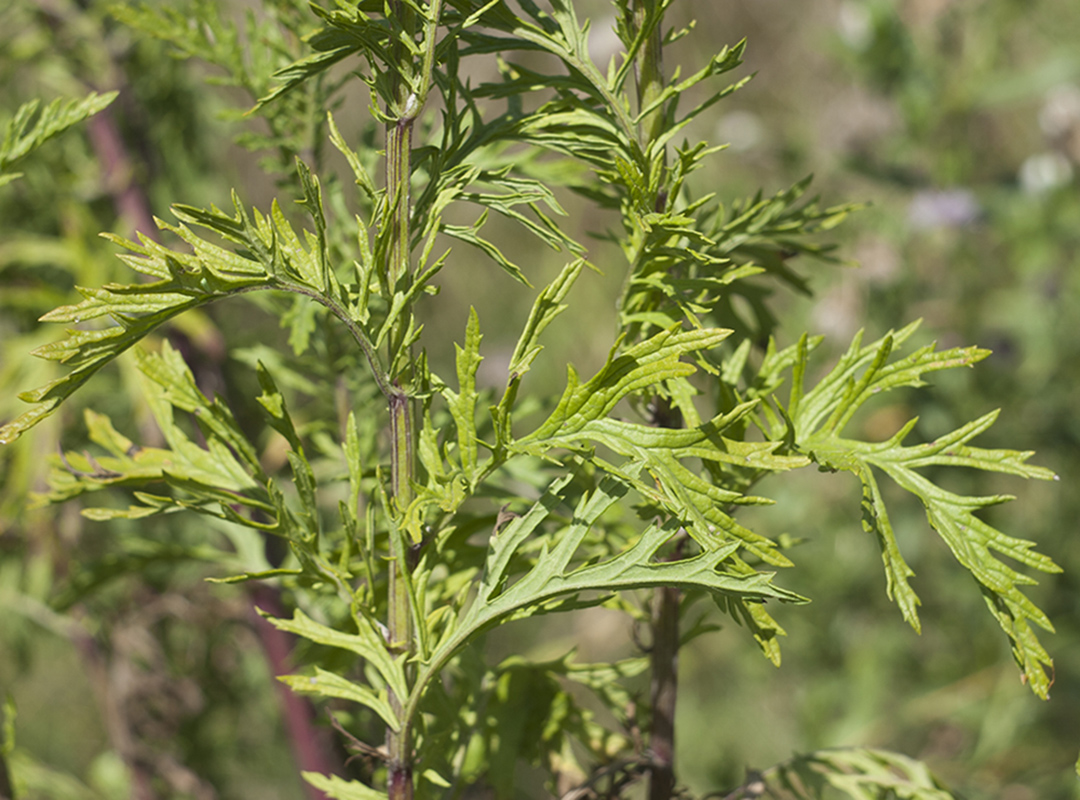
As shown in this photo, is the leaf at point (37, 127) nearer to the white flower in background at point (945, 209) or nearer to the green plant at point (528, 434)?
the green plant at point (528, 434)

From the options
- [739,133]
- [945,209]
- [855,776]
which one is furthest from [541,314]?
[739,133]

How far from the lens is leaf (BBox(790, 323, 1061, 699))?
480 mm

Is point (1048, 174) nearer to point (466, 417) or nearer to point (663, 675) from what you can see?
point (663, 675)

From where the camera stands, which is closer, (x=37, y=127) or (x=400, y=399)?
(x=400, y=399)

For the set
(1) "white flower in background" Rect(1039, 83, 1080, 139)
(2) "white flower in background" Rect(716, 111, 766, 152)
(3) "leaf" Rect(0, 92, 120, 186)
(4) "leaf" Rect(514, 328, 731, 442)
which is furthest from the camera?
(2) "white flower in background" Rect(716, 111, 766, 152)

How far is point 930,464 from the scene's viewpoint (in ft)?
1.71

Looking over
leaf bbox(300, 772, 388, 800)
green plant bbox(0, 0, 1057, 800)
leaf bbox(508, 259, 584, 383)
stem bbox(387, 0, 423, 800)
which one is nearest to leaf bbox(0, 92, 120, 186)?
green plant bbox(0, 0, 1057, 800)

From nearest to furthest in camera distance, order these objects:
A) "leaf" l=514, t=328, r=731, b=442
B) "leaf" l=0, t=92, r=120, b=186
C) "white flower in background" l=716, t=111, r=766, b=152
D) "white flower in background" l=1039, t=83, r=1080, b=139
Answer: "leaf" l=514, t=328, r=731, b=442 < "leaf" l=0, t=92, r=120, b=186 < "white flower in background" l=1039, t=83, r=1080, b=139 < "white flower in background" l=716, t=111, r=766, b=152

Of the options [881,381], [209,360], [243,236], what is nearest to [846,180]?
[209,360]

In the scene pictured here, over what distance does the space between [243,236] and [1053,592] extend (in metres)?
1.96

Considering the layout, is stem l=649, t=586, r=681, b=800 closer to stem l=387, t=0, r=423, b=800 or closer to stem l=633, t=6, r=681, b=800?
stem l=633, t=6, r=681, b=800

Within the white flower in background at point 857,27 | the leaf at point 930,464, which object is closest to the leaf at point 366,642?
the leaf at point 930,464

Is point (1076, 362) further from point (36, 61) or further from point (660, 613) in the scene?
point (36, 61)

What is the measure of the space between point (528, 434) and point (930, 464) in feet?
0.79
